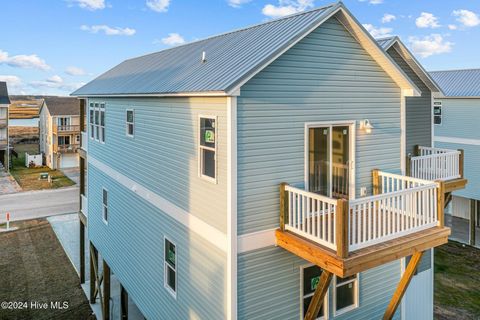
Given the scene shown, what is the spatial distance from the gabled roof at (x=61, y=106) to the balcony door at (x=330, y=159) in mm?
43300

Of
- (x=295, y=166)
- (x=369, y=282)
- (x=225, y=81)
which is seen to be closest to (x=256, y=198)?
(x=295, y=166)

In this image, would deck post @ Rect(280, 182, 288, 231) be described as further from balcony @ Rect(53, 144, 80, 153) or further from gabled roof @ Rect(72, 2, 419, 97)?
balcony @ Rect(53, 144, 80, 153)

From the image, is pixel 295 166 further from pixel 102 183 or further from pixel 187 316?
pixel 102 183

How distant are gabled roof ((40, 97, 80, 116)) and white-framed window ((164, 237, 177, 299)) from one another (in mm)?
41179

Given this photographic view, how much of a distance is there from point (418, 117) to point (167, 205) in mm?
9302

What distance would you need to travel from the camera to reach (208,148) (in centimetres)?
741

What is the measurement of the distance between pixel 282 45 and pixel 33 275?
16.6 metres

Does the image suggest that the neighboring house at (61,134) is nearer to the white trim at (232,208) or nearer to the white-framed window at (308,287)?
the white-framed window at (308,287)

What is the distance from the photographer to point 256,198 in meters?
7.08

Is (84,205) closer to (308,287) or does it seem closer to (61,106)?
(308,287)

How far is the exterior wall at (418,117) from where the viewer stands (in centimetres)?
1288

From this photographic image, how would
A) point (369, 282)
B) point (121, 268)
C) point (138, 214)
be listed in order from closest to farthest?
point (369, 282)
point (138, 214)
point (121, 268)

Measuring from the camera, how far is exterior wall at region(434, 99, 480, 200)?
21344 millimetres

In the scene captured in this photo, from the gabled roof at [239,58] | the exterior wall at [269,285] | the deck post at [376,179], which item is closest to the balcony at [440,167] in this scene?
the deck post at [376,179]
